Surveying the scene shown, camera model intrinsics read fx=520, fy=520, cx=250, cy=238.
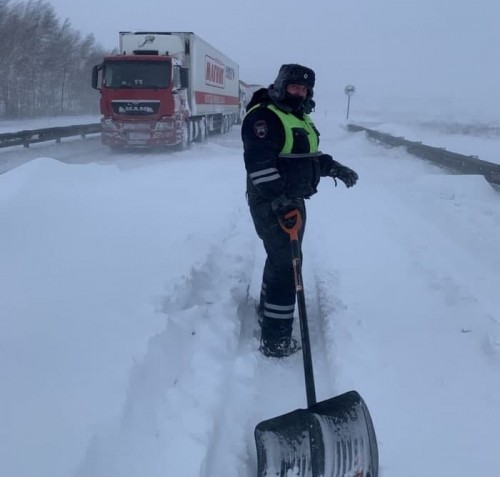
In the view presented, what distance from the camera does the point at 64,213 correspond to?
549cm

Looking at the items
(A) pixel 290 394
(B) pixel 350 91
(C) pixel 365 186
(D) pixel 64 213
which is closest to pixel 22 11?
(B) pixel 350 91

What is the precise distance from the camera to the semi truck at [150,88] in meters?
16.0

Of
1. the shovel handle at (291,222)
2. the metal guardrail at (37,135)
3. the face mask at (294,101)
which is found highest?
the face mask at (294,101)

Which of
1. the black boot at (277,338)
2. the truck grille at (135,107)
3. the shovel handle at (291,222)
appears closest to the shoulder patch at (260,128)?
the shovel handle at (291,222)

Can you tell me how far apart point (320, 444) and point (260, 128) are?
196 cm

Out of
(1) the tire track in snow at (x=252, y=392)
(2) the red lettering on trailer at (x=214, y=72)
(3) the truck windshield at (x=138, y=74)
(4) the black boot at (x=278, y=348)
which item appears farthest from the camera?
(2) the red lettering on trailer at (x=214, y=72)

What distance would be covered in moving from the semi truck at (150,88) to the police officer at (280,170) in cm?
1338

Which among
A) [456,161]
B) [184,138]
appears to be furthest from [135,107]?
[456,161]

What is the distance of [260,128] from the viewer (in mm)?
3414

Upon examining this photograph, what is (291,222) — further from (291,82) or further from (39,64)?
(39,64)

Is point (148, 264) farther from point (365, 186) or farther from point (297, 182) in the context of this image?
point (365, 186)

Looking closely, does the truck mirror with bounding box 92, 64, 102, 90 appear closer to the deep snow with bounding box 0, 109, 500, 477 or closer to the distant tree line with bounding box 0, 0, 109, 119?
the deep snow with bounding box 0, 109, 500, 477

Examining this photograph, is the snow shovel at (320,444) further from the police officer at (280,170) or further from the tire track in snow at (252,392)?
the police officer at (280,170)

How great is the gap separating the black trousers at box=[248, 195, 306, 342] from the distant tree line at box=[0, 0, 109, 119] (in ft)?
150
